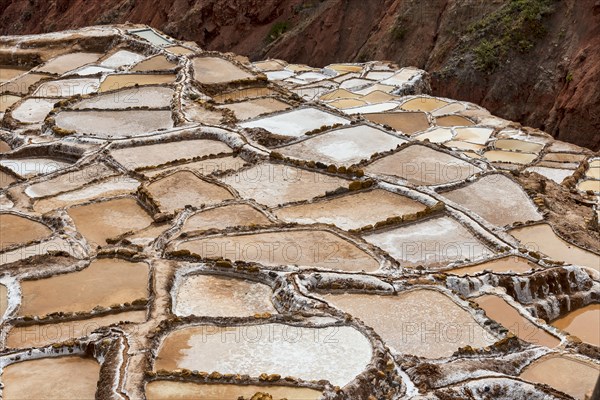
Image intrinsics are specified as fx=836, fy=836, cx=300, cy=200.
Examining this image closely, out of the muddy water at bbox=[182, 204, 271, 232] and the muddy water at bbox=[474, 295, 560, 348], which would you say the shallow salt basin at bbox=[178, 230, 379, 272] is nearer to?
the muddy water at bbox=[182, 204, 271, 232]

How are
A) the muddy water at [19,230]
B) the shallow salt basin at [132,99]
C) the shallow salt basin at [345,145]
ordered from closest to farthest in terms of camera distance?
the muddy water at [19,230], the shallow salt basin at [345,145], the shallow salt basin at [132,99]

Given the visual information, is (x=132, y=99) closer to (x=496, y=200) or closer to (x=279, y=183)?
(x=279, y=183)

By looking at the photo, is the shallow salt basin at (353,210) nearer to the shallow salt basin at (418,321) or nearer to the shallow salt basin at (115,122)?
the shallow salt basin at (418,321)

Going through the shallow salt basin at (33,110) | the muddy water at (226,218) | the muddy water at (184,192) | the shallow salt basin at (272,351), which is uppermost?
the shallow salt basin at (33,110)

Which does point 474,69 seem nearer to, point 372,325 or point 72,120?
point 72,120

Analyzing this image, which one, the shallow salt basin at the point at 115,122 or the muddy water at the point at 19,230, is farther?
the shallow salt basin at the point at 115,122

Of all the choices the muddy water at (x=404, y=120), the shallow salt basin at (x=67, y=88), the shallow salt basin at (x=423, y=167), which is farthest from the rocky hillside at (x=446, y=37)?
the shallow salt basin at (x=67, y=88)

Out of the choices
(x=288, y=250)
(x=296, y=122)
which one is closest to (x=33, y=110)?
(x=296, y=122)

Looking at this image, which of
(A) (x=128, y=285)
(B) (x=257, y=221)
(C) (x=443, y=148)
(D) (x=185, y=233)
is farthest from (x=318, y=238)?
(C) (x=443, y=148)
